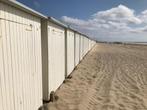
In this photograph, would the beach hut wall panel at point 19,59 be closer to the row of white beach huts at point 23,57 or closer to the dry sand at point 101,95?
the row of white beach huts at point 23,57

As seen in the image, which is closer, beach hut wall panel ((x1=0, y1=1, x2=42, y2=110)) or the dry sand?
beach hut wall panel ((x1=0, y1=1, x2=42, y2=110))

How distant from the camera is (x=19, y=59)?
3.13 m

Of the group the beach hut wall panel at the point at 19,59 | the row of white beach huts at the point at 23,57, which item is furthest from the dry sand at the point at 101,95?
the beach hut wall panel at the point at 19,59

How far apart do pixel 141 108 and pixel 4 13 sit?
4.11 metres

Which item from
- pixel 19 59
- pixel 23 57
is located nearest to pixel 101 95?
pixel 23 57

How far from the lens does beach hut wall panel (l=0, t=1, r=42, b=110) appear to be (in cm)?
261

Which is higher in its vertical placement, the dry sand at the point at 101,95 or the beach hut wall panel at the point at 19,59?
the beach hut wall panel at the point at 19,59

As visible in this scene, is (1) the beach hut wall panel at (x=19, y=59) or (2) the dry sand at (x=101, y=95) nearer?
(1) the beach hut wall panel at (x=19, y=59)

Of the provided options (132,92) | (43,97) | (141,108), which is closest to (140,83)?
(132,92)

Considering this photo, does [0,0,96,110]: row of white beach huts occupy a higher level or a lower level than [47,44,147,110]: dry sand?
higher

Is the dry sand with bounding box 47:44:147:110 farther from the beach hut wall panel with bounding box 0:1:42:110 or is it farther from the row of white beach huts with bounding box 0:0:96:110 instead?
the beach hut wall panel with bounding box 0:1:42:110

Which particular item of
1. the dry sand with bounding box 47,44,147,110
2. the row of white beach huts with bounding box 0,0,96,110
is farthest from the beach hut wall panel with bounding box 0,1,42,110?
the dry sand with bounding box 47,44,147,110

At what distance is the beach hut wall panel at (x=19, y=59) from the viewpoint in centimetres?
261

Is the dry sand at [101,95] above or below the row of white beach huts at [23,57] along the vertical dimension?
below
